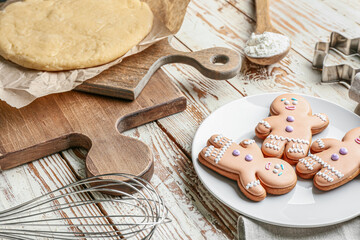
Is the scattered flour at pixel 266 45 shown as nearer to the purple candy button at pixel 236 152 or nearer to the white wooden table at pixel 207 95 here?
the white wooden table at pixel 207 95

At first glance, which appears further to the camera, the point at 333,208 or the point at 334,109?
the point at 334,109

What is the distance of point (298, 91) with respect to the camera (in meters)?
1.04

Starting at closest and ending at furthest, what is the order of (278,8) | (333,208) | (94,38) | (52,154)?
(333,208)
(52,154)
(94,38)
(278,8)

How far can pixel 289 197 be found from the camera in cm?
76

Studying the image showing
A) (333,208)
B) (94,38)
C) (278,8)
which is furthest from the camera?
(278,8)

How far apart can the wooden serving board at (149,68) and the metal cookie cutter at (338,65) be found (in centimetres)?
21

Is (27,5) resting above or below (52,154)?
above

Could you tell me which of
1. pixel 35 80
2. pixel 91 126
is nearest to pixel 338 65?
pixel 91 126

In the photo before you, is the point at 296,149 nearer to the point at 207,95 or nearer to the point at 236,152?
the point at 236,152

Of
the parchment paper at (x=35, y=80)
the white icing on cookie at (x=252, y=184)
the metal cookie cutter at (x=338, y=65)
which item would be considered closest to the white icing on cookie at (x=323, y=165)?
the white icing on cookie at (x=252, y=184)

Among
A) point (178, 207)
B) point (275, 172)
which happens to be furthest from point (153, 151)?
point (275, 172)

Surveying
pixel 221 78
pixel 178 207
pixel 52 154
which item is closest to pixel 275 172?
pixel 178 207

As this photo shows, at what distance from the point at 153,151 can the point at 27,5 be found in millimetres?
519

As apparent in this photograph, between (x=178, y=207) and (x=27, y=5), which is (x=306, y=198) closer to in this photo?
(x=178, y=207)
